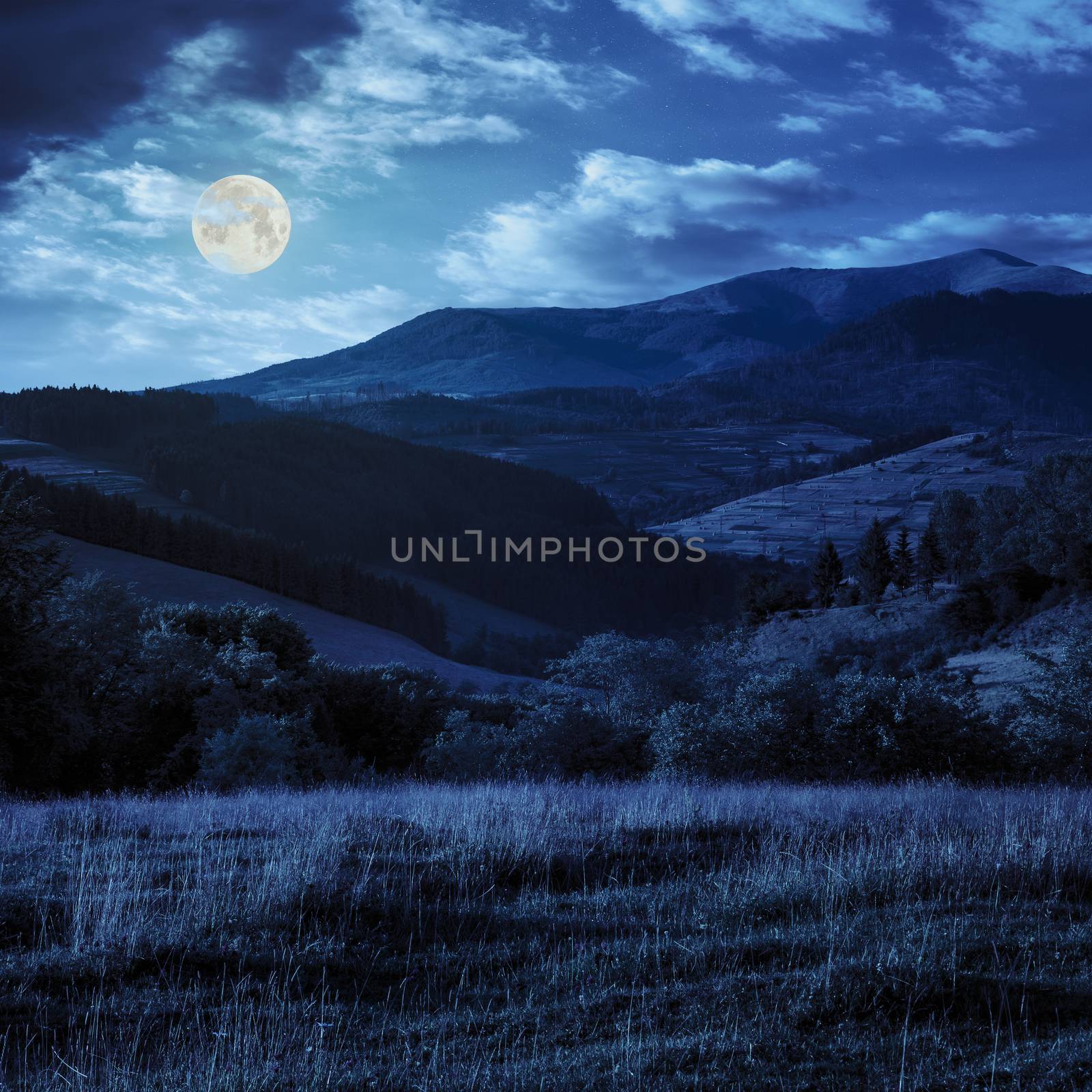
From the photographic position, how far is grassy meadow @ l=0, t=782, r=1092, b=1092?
5453 millimetres

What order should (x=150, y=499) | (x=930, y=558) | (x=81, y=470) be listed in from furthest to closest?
(x=81, y=470), (x=150, y=499), (x=930, y=558)

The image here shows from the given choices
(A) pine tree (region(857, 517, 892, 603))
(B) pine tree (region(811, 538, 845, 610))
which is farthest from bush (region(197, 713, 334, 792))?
(B) pine tree (region(811, 538, 845, 610))

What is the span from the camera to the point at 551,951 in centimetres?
751

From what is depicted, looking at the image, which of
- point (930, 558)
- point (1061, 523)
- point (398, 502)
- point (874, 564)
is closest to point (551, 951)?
point (1061, 523)

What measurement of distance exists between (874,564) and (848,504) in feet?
258

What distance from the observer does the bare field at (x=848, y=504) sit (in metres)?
150

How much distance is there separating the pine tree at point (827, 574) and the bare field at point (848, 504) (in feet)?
124

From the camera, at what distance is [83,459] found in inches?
5974

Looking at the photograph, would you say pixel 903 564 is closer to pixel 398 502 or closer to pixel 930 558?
pixel 930 558

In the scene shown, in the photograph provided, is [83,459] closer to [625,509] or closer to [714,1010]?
[625,509]

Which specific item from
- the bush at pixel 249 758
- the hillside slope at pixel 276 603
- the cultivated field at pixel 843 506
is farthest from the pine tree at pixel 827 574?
the bush at pixel 249 758

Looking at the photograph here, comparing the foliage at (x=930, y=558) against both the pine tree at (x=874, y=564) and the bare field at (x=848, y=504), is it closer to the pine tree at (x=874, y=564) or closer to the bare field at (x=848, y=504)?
the pine tree at (x=874, y=564)

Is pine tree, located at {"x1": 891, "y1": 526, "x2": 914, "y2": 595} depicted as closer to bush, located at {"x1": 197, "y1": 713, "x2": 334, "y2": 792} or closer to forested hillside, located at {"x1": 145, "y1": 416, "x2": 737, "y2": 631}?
forested hillside, located at {"x1": 145, "y1": 416, "x2": 737, "y2": 631}

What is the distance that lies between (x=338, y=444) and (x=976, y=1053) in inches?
6789
